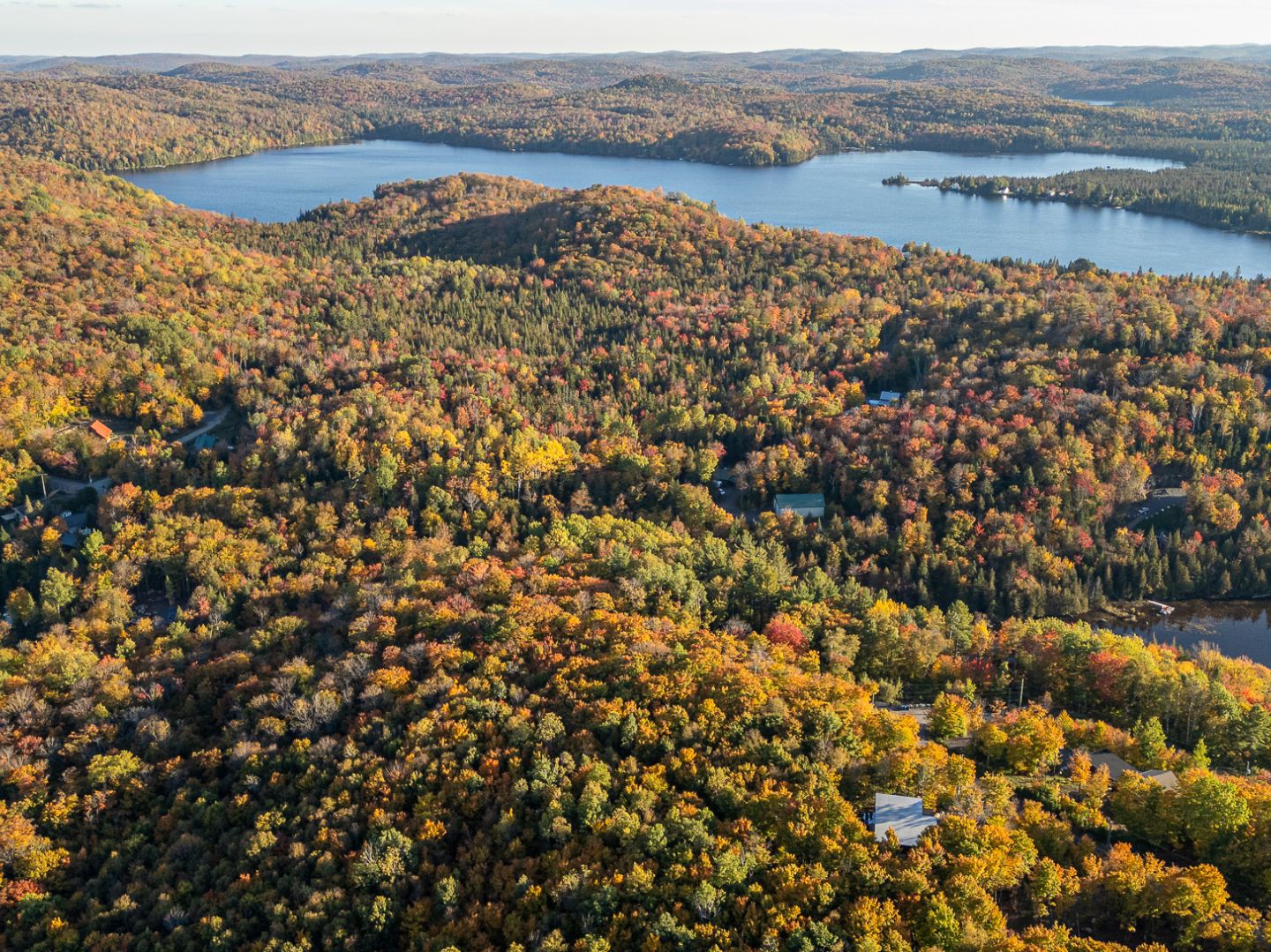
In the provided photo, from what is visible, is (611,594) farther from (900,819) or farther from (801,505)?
(801,505)

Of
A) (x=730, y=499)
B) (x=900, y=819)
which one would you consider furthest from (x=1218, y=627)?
(x=900, y=819)

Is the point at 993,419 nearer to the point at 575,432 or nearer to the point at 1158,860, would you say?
the point at 575,432

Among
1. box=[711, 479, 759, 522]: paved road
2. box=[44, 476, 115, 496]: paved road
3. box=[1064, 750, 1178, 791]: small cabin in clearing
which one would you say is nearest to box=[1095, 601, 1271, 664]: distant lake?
box=[1064, 750, 1178, 791]: small cabin in clearing

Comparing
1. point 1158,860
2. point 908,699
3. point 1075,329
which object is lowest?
point 908,699

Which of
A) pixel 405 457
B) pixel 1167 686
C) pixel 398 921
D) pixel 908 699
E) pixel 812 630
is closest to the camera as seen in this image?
pixel 398 921

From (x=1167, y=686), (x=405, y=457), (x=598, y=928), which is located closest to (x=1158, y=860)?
(x=1167, y=686)

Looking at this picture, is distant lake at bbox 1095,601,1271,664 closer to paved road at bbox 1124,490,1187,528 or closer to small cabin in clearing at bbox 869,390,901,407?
paved road at bbox 1124,490,1187,528

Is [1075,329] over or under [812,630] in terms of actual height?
over
